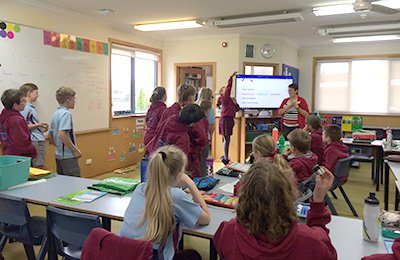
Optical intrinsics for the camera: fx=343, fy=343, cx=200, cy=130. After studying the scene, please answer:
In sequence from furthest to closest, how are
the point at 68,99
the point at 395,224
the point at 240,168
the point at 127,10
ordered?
the point at 127,10
the point at 68,99
the point at 240,168
the point at 395,224

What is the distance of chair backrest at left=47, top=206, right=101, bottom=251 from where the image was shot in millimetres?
1810

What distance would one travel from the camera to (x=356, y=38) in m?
6.68

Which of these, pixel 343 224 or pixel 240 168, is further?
pixel 240 168

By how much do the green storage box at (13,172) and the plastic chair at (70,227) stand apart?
2.47ft

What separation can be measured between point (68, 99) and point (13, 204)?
4.82ft

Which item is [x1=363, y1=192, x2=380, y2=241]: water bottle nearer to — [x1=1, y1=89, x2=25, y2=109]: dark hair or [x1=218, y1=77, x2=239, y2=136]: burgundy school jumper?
[x1=1, y1=89, x2=25, y2=109]: dark hair

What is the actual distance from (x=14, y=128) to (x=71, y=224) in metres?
1.68

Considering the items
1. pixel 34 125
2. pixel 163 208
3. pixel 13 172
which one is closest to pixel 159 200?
pixel 163 208

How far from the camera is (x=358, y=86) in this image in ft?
A: 25.9

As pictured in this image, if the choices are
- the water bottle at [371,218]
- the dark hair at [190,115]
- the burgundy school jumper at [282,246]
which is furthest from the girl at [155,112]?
the burgundy school jumper at [282,246]

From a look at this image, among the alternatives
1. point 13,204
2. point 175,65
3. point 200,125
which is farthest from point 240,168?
point 175,65

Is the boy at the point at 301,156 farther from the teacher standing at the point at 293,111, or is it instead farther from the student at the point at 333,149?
the teacher standing at the point at 293,111

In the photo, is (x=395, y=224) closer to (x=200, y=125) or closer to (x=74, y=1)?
(x=200, y=125)

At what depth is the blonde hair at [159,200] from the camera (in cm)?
161
